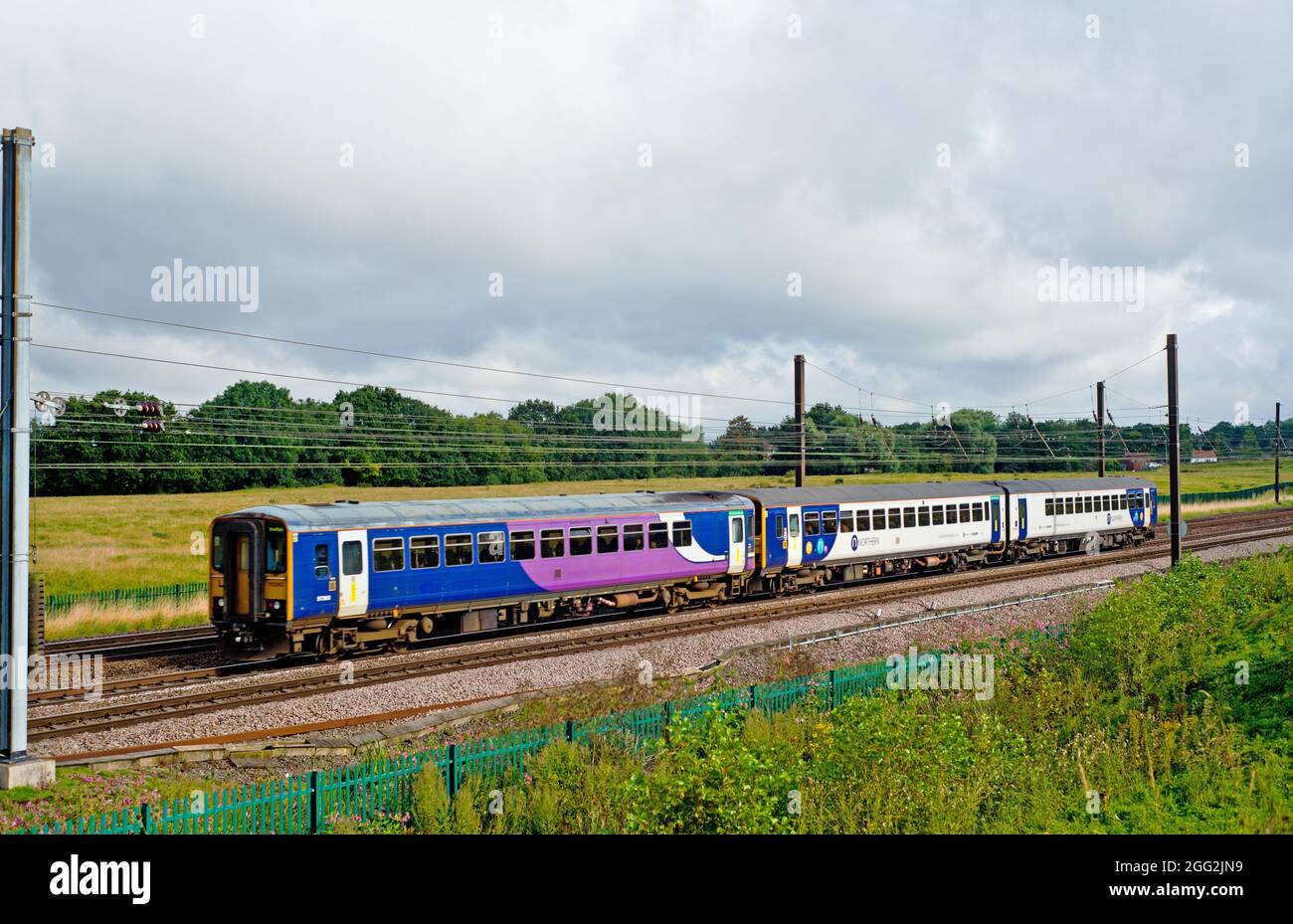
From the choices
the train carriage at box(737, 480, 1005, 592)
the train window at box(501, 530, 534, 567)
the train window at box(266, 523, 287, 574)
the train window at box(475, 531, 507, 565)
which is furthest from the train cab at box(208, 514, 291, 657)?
the train carriage at box(737, 480, 1005, 592)

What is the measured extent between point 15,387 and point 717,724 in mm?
9940

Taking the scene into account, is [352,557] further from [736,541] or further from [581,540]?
[736,541]

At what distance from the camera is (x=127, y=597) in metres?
27.4

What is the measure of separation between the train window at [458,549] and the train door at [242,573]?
4110 millimetres

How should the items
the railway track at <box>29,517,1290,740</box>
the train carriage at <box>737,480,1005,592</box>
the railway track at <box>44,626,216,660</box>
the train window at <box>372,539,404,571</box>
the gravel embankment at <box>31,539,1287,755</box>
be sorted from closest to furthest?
the gravel embankment at <box>31,539,1287,755</box> < the railway track at <box>29,517,1290,740</box> < the train window at <box>372,539,404,571</box> < the railway track at <box>44,626,216,660</box> < the train carriage at <box>737,480,1005,592</box>

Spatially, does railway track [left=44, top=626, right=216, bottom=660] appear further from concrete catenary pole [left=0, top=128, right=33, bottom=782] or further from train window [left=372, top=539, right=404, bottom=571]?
concrete catenary pole [left=0, top=128, right=33, bottom=782]

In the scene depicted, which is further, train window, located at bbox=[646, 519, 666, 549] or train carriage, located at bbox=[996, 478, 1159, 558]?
train carriage, located at bbox=[996, 478, 1159, 558]

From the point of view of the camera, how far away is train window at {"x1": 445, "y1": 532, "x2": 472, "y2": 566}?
20.6 meters

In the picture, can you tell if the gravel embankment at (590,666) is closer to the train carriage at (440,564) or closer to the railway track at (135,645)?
the train carriage at (440,564)

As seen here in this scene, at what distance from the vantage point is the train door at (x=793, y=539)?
94.4 ft

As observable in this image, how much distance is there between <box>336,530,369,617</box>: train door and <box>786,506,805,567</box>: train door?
14019mm

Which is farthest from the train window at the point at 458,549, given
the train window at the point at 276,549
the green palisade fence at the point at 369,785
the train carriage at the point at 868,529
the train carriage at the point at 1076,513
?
the train carriage at the point at 1076,513
